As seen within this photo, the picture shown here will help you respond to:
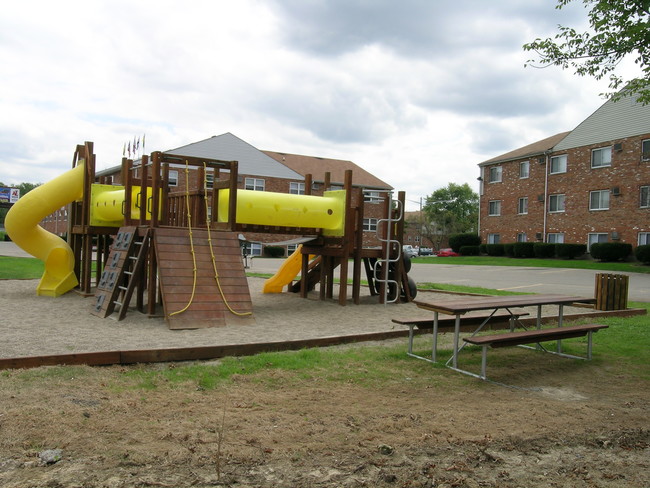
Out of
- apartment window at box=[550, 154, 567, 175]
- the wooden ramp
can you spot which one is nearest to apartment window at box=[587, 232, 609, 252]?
apartment window at box=[550, 154, 567, 175]

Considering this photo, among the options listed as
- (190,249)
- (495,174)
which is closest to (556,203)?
(495,174)

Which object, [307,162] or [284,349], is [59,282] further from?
[307,162]

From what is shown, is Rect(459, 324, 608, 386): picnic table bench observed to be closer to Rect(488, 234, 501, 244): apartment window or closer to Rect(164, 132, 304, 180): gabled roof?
Rect(488, 234, 501, 244): apartment window

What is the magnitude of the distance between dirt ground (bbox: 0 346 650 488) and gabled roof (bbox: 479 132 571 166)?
118 ft

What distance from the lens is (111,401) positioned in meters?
4.97

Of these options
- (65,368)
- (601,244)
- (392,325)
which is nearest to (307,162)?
(601,244)

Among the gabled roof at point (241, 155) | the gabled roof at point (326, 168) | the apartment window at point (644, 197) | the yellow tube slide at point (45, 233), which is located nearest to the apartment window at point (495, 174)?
the apartment window at point (644, 197)

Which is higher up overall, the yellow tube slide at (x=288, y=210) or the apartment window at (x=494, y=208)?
the apartment window at (x=494, y=208)

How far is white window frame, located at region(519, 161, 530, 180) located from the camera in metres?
40.5

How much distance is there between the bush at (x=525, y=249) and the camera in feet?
121

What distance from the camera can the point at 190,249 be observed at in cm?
1020

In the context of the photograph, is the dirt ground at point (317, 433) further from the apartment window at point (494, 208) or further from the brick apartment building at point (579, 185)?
the apartment window at point (494, 208)

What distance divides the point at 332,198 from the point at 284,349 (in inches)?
233

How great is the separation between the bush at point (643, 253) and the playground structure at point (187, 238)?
2075cm
